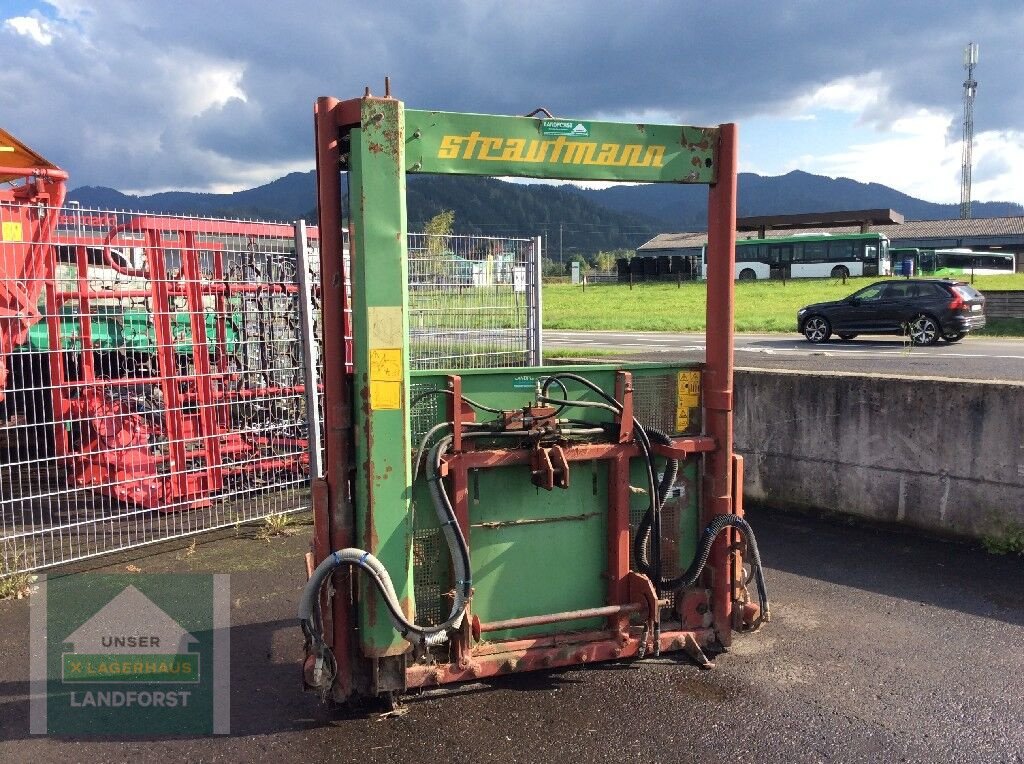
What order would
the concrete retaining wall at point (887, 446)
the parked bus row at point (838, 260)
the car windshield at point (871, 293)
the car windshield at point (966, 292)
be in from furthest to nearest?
the parked bus row at point (838, 260) < the car windshield at point (871, 293) < the car windshield at point (966, 292) < the concrete retaining wall at point (887, 446)

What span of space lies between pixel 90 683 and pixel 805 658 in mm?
3841

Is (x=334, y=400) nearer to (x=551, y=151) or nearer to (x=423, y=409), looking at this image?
(x=423, y=409)

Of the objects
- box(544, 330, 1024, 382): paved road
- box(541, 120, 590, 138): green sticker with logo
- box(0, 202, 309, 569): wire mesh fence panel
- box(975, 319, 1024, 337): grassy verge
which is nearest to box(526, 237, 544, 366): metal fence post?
box(0, 202, 309, 569): wire mesh fence panel

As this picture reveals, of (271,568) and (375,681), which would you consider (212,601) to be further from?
(375,681)

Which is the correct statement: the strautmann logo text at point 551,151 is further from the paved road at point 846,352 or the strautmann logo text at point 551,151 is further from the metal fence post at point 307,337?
the paved road at point 846,352

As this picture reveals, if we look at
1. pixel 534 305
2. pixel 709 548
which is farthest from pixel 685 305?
Answer: pixel 709 548

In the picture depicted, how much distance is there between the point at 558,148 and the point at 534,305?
14.5 feet

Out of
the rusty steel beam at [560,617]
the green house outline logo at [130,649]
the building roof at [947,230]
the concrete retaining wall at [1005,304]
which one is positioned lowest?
the green house outline logo at [130,649]

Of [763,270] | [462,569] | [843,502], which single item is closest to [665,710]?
[462,569]

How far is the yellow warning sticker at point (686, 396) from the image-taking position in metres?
4.55

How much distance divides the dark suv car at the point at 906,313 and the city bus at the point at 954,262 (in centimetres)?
2641

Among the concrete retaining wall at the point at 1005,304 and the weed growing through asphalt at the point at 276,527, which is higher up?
the concrete retaining wall at the point at 1005,304

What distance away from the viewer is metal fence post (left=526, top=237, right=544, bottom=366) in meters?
8.30

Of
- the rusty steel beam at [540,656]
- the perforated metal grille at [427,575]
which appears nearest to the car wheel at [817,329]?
the rusty steel beam at [540,656]
